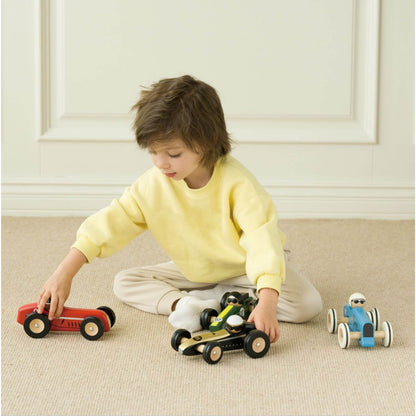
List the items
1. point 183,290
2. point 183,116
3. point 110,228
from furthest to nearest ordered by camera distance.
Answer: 1. point 183,290
2. point 110,228
3. point 183,116

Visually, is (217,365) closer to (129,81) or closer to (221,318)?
(221,318)

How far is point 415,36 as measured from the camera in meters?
2.24

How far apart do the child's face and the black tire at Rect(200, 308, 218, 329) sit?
0.25 meters

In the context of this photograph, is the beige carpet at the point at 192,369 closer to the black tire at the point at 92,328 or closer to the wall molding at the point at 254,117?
the black tire at the point at 92,328

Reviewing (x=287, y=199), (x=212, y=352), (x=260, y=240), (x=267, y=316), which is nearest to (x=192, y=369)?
(x=212, y=352)

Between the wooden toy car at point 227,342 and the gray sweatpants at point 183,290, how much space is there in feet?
0.59

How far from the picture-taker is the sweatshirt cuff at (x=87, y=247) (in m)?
1.26

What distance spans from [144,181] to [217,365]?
409mm

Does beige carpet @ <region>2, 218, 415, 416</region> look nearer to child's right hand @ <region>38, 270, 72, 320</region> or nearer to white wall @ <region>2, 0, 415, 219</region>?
child's right hand @ <region>38, 270, 72, 320</region>

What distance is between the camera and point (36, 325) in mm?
1192

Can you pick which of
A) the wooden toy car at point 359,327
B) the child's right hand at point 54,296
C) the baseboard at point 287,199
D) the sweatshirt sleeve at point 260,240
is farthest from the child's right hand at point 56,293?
the baseboard at point 287,199

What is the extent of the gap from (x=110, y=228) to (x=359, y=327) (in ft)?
1.61

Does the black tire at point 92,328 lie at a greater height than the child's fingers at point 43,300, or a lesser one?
lesser

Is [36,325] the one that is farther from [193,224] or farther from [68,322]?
[193,224]
